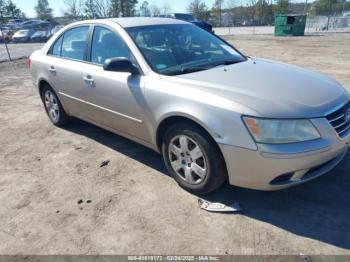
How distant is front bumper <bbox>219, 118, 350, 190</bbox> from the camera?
2.65 metres

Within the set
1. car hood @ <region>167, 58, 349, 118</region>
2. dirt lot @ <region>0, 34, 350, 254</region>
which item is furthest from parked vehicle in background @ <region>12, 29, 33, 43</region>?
car hood @ <region>167, 58, 349, 118</region>

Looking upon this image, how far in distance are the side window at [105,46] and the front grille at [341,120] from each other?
2162 millimetres

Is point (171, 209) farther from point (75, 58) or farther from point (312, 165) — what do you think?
point (75, 58)

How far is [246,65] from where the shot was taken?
3.78 m

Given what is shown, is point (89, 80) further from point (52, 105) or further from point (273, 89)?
point (273, 89)

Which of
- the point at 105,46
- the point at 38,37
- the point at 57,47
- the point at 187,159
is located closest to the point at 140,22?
the point at 105,46

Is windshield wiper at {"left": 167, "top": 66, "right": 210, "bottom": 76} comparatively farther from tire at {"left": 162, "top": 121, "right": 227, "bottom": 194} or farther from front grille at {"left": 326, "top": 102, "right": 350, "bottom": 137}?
front grille at {"left": 326, "top": 102, "right": 350, "bottom": 137}

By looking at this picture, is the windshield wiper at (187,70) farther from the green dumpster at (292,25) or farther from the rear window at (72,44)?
the green dumpster at (292,25)

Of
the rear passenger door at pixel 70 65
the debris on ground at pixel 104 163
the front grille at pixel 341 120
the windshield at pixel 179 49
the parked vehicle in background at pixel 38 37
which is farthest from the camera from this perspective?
the parked vehicle in background at pixel 38 37

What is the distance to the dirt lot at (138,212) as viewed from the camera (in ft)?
8.95

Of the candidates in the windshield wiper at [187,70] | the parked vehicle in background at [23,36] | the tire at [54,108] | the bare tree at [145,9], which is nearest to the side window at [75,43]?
the tire at [54,108]

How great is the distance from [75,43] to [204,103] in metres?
2.55

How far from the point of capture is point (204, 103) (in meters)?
2.90

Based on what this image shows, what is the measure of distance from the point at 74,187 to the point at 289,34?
24.0 meters
